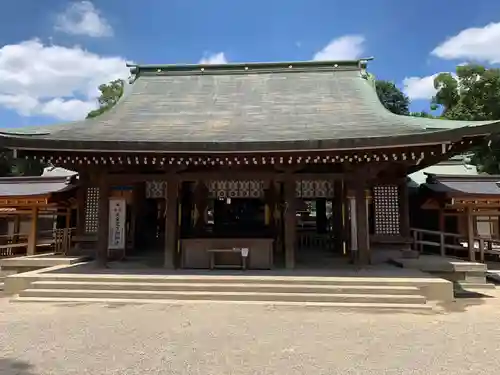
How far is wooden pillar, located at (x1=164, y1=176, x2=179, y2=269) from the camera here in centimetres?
932

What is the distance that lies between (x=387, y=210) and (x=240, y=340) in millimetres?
7734

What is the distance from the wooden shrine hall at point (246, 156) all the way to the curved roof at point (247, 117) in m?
0.04

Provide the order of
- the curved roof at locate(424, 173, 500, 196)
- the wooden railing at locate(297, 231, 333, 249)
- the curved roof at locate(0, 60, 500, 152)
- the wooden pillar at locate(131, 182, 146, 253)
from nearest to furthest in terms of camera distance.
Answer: the curved roof at locate(0, 60, 500, 152), the curved roof at locate(424, 173, 500, 196), the wooden pillar at locate(131, 182, 146, 253), the wooden railing at locate(297, 231, 333, 249)

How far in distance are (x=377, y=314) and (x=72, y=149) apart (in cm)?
705

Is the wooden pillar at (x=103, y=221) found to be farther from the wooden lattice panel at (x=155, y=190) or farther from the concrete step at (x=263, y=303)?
the concrete step at (x=263, y=303)

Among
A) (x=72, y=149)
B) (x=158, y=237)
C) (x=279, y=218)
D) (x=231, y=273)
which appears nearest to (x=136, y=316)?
(x=231, y=273)

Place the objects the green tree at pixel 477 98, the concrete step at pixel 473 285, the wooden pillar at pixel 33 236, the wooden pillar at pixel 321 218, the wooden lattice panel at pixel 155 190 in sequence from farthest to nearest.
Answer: the green tree at pixel 477 98 < the wooden pillar at pixel 321 218 < the wooden pillar at pixel 33 236 < the wooden lattice panel at pixel 155 190 < the concrete step at pixel 473 285

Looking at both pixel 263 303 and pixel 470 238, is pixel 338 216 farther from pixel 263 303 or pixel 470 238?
pixel 263 303

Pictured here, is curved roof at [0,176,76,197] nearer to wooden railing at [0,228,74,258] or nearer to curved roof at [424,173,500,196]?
wooden railing at [0,228,74,258]

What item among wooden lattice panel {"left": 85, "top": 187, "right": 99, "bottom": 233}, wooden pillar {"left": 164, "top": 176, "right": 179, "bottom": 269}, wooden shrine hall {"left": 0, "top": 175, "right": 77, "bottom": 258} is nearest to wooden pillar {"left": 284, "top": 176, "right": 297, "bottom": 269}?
wooden pillar {"left": 164, "top": 176, "right": 179, "bottom": 269}

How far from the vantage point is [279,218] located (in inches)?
482

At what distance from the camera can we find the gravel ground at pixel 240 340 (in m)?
4.29

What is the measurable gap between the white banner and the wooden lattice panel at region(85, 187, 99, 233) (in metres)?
1.58

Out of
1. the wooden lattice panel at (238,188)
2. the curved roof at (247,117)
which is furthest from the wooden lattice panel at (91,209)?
the wooden lattice panel at (238,188)
